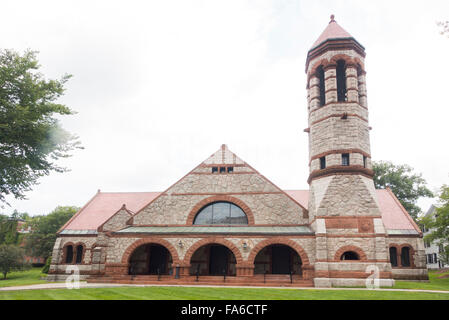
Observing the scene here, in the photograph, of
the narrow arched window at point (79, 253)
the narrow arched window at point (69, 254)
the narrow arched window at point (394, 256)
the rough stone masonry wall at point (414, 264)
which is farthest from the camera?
the narrow arched window at point (69, 254)

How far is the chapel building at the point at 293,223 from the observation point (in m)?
17.7

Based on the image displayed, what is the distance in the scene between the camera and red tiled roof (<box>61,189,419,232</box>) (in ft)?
85.0

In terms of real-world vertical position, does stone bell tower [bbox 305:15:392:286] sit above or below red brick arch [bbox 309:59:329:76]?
below

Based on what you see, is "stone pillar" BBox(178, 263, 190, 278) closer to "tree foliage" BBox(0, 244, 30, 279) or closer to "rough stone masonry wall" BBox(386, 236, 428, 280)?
"rough stone masonry wall" BBox(386, 236, 428, 280)

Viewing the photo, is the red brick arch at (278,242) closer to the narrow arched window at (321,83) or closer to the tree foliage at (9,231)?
the narrow arched window at (321,83)

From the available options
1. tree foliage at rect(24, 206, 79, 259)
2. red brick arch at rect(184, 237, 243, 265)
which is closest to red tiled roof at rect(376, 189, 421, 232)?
red brick arch at rect(184, 237, 243, 265)

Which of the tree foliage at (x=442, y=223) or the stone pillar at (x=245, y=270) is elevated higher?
the tree foliage at (x=442, y=223)

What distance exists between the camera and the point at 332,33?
71.3 ft

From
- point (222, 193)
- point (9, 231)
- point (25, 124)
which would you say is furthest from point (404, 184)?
point (9, 231)

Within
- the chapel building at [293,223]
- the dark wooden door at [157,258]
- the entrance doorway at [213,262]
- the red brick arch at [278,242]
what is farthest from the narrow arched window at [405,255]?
the dark wooden door at [157,258]

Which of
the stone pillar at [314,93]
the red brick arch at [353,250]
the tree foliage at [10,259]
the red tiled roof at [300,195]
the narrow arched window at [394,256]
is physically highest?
the stone pillar at [314,93]

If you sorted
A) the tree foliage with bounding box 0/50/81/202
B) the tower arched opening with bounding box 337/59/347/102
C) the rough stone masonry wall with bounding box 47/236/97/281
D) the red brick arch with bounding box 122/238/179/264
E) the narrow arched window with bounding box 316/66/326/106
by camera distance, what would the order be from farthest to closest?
the rough stone masonry wall with bounding box 47/236/97/281 < the tower arched opening with bounding box 337/59/347/102 < the narrow arched window with bounding box 316/66/326/106 < the red brick arch with bounding box 122/238/179/264 < the tree foliage with bounding box 0/50/81/202

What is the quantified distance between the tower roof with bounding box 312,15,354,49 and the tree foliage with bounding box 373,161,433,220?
2526 centimetres

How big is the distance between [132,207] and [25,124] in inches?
601
